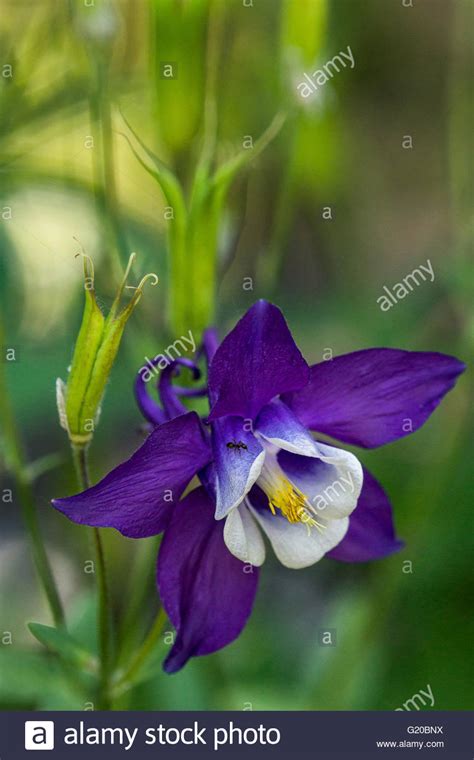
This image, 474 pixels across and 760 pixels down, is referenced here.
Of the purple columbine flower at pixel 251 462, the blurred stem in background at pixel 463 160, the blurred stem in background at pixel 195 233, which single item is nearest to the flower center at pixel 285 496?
the purple columbine flower at pixel 251 462

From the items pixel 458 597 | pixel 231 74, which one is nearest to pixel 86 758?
pixel 458 597

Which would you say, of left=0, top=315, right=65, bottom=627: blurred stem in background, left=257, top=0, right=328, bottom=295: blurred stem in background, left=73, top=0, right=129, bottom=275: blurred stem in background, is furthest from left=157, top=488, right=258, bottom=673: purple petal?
left=257, top=0, right=328, bottom=295: blurred stem in background

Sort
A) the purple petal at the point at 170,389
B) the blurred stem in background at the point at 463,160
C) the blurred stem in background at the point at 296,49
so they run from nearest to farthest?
the purple petal at the point at 170,389 → the blurred stem in background at the point at 296,49 → the blurred stem in background at the point at 463,160

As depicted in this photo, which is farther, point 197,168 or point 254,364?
point 197,168

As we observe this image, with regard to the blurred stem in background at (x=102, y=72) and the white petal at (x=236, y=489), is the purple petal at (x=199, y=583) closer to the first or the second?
the white petal at (x=236, y=489)

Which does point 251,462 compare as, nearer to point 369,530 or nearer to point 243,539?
point 243,539

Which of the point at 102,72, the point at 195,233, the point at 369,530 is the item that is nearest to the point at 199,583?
the point at 369,530
